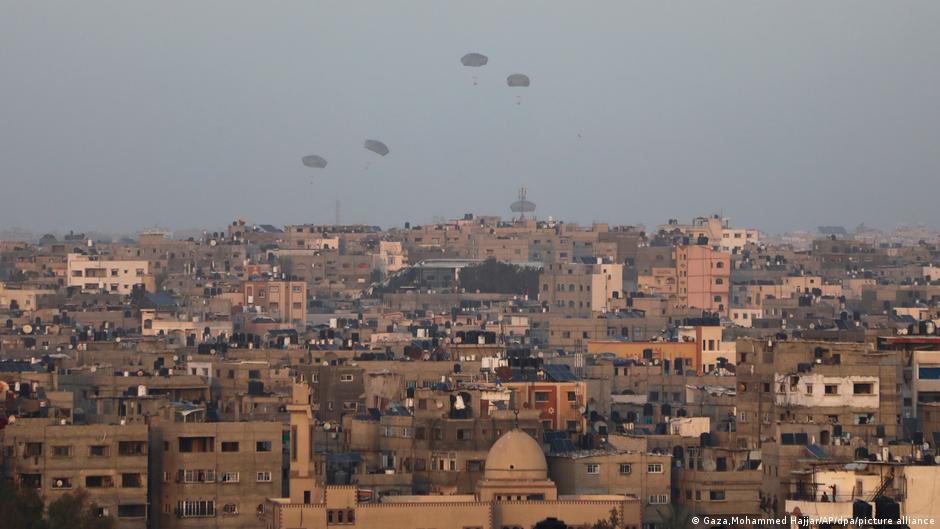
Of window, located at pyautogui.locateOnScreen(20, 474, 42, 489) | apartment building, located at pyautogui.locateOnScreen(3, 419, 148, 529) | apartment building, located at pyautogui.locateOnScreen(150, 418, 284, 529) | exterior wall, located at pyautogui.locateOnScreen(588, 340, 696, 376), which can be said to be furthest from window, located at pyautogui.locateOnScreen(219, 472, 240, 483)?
exterior wall, located at pyautogui.locateOnScreen(588, 340, 696, 376)

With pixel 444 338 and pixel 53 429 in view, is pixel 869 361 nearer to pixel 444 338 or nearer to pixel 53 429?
pixel 53 429

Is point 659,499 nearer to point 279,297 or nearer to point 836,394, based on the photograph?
point 836,394

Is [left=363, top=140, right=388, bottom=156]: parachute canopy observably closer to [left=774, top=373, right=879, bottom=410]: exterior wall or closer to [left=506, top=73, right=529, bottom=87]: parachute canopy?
[left=506, top=73, right=529, bottom=87]: parachute canopy

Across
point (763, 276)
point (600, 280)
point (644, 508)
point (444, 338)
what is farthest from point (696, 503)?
point (763, 276)

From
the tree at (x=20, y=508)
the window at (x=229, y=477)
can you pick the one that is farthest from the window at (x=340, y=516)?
the window at (x=229, y=477)

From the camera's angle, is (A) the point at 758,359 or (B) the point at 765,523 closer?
(B) the point at 765,523
